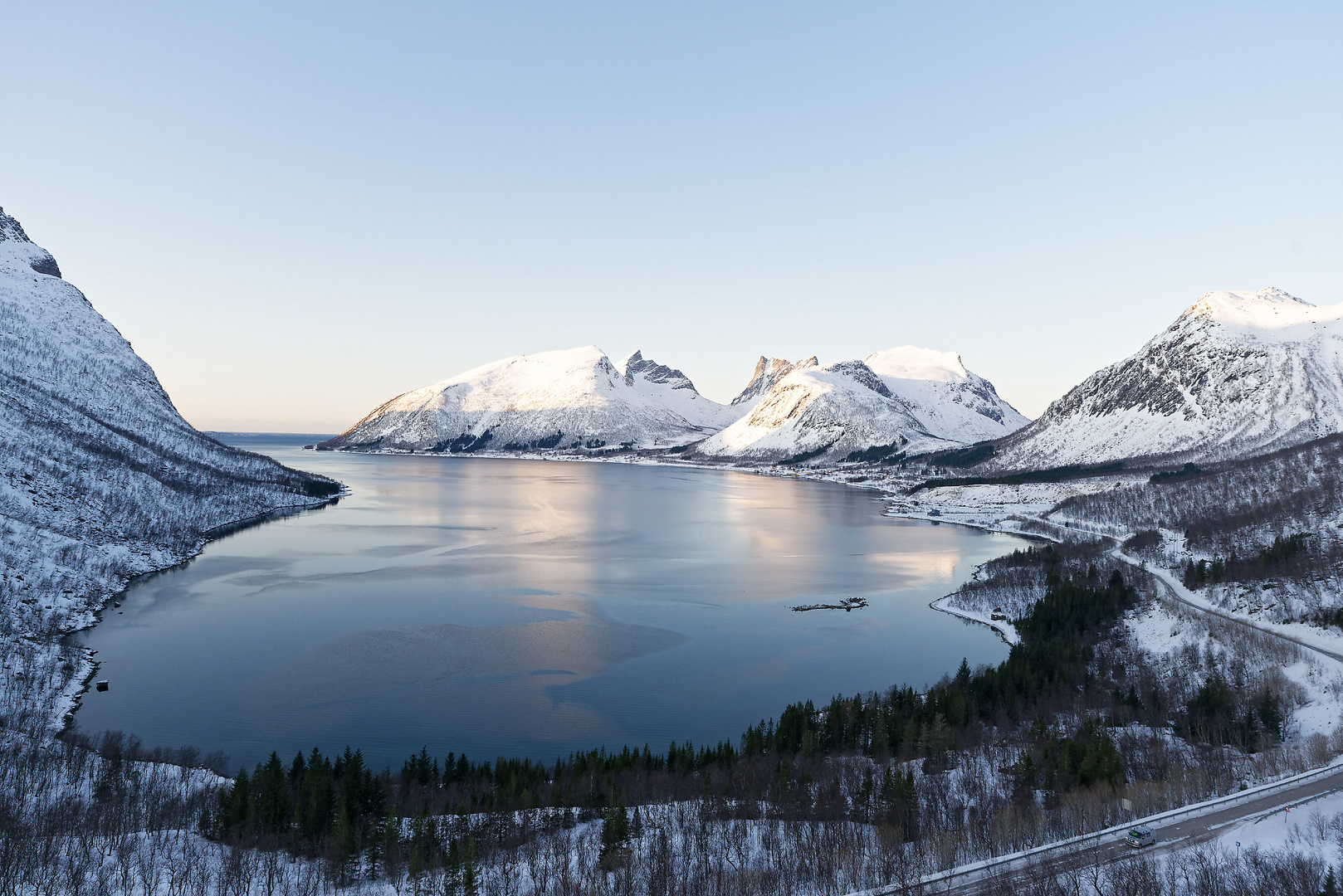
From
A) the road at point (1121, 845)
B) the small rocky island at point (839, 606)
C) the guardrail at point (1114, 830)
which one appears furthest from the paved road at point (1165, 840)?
the small rocky island at point (839, 606)

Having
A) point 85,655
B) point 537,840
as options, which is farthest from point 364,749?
point 85,655

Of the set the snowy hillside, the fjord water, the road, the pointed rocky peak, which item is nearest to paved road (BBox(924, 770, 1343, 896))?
the road

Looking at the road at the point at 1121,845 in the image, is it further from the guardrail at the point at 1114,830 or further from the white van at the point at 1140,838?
the white van at the point at 1140,838

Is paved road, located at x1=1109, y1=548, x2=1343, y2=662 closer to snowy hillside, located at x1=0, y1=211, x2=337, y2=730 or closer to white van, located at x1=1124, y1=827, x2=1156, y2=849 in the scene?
white van, located at x1=1124, y1=827, x2=1156, y2=849

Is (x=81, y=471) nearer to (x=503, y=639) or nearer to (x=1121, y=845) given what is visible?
(x=503, y=639)

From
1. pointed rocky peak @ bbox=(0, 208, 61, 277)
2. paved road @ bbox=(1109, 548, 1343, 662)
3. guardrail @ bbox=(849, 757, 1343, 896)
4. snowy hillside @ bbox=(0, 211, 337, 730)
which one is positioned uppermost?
pointed rocky peak @ bbox=(0, 208, 61, 277)

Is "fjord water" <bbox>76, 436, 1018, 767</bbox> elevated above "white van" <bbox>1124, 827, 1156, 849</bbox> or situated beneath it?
situated beneath

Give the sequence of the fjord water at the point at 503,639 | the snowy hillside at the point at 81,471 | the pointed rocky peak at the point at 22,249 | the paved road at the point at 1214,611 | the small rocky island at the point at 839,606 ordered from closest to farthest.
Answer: the fjord water at the point at 503,639, the paved road at the point at 1214,611, the snowy hillside at the point at 81,471, the small rocky island at the point at 839,606, the pointed rocky peak at the point at 22,249
